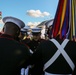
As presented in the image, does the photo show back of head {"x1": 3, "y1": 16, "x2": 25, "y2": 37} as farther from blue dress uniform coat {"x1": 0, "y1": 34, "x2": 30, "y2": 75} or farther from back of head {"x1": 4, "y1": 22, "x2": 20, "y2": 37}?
blue dress uniform coat {"x1": 0, "y1": 34, "x2": 30, "y2": 75}

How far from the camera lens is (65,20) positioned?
6.38 m

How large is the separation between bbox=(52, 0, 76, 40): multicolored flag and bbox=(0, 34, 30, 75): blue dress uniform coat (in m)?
2.01

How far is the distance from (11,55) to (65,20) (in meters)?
2.62

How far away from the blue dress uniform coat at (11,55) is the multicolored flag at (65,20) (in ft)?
Result: 6.61

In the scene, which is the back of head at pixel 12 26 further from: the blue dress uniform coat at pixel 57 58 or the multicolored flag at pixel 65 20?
the multicolored flag at pixel 65 20

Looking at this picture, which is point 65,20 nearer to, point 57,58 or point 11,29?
point 57,58

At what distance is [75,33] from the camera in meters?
6.09

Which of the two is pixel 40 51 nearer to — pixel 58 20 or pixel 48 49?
pixel 48 49

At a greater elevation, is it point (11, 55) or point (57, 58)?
point (11, 55)

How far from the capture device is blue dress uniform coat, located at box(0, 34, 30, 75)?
3988mm

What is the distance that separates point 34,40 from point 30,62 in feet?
10.9

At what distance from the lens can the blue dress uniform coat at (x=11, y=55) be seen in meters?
3.99

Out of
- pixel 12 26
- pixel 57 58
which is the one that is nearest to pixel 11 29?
pixel 12 26

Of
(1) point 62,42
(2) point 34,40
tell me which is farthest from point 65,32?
(2) point 34,40
